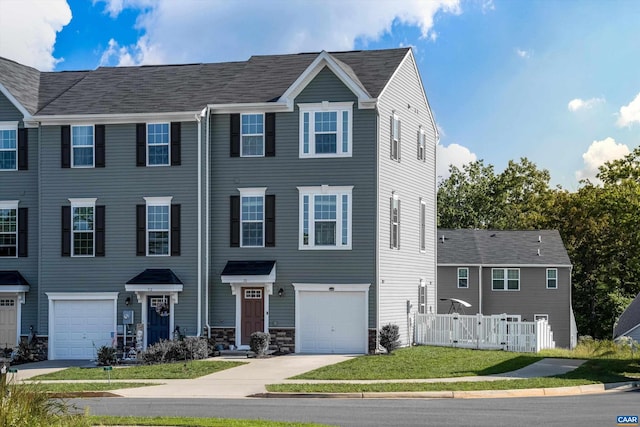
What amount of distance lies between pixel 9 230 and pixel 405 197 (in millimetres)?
16112

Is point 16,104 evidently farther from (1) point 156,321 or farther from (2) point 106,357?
(2) point 106,357

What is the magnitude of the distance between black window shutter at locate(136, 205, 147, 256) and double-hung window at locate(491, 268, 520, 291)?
27533 mm

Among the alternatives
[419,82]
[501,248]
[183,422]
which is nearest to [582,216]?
[501,248]

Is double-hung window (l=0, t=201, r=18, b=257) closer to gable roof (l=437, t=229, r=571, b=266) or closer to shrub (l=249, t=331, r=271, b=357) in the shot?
shrub (l=249, t=331, r=271, b=357)

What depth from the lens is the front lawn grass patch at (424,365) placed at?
27.3 meters

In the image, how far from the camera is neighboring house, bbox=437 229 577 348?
5662 cm

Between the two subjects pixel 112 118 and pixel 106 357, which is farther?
pixel 112 118

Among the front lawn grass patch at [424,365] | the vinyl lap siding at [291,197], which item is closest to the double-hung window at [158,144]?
the vinyl lap siding at [291,197]

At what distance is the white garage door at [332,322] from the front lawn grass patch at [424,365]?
182cm

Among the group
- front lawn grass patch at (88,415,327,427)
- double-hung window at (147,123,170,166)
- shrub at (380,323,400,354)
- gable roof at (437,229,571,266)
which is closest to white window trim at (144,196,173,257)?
double-hung window at (147,123,170,166)

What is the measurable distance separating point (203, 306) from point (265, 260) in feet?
9.68

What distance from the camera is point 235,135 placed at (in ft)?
118

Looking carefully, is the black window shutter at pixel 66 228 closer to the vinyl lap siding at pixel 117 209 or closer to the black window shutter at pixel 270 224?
the vinyl lap siding at pixel 117 209

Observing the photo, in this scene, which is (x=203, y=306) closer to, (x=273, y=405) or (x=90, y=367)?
(x=90, y=367)
